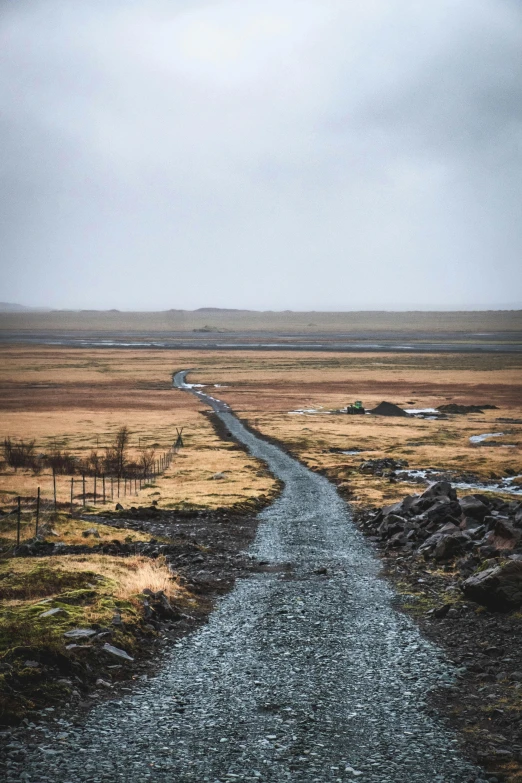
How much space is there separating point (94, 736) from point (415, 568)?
16418 millimetres

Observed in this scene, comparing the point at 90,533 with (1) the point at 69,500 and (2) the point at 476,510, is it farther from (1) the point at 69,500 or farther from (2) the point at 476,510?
(2) the point at 476,510

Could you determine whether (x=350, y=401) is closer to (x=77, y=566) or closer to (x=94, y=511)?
(x=94, y=511)

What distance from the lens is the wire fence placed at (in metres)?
29.3


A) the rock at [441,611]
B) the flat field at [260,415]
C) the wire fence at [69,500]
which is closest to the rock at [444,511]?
the flat field at [260,415]

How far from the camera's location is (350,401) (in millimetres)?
108375

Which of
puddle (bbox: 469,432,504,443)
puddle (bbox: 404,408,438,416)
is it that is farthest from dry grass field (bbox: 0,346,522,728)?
puddle (bbox: 404,408,438,416)

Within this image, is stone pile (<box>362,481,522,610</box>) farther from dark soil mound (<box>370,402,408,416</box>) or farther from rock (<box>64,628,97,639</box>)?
dark soil mound (<box>370,402,408,416</box>)

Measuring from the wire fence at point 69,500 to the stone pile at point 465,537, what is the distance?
1548 cm

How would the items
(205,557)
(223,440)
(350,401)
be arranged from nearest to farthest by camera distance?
(205,557) < (223,440) < (350,401)

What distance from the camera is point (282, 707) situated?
46.7 feet

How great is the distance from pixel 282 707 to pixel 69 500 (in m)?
30.4

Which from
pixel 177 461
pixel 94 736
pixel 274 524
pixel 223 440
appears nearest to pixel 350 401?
pixel 223 440

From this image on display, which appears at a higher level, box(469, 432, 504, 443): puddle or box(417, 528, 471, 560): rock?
box(417, 528, 471, 560): rock

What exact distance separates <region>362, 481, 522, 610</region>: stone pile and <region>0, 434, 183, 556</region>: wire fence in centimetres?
1548
